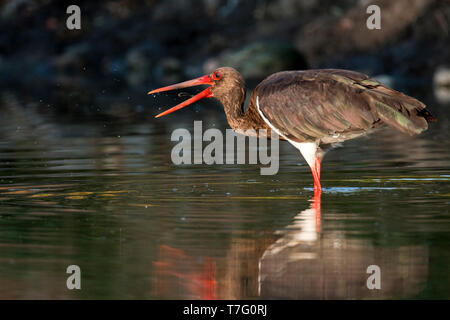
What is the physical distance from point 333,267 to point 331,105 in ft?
12.6

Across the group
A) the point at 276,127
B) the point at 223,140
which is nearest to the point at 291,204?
the point at 276,127

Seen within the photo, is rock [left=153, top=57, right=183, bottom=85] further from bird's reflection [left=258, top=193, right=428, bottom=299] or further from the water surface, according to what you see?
bird's reflection [left=258, top=193, right=428, bottom=299]

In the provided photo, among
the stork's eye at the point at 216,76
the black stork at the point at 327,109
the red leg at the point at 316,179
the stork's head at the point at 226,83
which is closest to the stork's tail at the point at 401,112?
the black stork at the point at 327,109

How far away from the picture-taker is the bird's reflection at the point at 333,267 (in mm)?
7043

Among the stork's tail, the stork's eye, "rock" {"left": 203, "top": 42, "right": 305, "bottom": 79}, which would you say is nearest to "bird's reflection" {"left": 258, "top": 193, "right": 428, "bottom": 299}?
the stork's tail

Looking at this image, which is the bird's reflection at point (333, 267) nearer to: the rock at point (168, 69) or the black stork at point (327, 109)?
the black stork at point (327, 109)

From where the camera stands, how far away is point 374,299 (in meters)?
6.84

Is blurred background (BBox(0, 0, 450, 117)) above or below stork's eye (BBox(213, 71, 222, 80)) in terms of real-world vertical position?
above

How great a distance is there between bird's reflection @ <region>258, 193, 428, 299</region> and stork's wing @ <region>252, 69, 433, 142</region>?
221cm

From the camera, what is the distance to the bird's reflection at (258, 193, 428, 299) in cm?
704

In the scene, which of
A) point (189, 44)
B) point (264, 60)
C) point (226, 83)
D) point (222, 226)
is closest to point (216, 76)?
point (226, 83)

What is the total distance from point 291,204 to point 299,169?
3156 mm

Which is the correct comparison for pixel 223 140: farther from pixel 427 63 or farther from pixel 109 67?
pixel 109 67

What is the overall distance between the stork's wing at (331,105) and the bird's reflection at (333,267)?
2.21 meters
